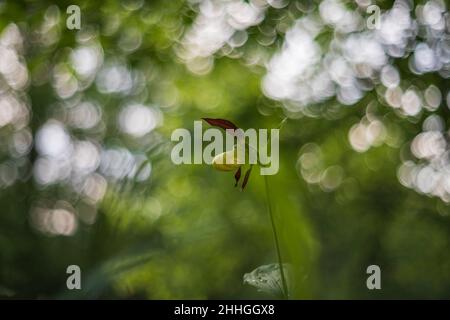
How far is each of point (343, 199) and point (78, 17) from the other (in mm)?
3400

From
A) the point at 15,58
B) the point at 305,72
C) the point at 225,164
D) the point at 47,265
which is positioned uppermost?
the point at 15,58

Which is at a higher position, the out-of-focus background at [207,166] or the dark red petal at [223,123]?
the out-of-focus background at [207,166]

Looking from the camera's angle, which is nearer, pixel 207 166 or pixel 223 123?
pixel 223 123

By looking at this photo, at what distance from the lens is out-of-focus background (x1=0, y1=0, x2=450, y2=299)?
1900 mm

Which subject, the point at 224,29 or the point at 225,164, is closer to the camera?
the point at 225,164

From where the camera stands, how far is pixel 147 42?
2.44 metres

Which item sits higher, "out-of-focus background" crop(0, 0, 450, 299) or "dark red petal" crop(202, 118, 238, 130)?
"out-of-focus background" crop(0, 0, 450, 299)

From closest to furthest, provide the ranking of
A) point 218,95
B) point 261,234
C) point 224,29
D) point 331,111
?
point 224,29, point 331,111, point 218,95, point 261,234

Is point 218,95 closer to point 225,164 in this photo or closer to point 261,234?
point 261,234

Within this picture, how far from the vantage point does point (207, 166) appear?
3.95 meters

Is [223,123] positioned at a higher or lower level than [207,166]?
lower

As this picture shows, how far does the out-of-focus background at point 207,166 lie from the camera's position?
1.90 meters

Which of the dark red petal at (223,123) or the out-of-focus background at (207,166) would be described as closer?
the dark red petal at (223,123)

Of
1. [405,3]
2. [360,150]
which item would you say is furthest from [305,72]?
[360,150]
